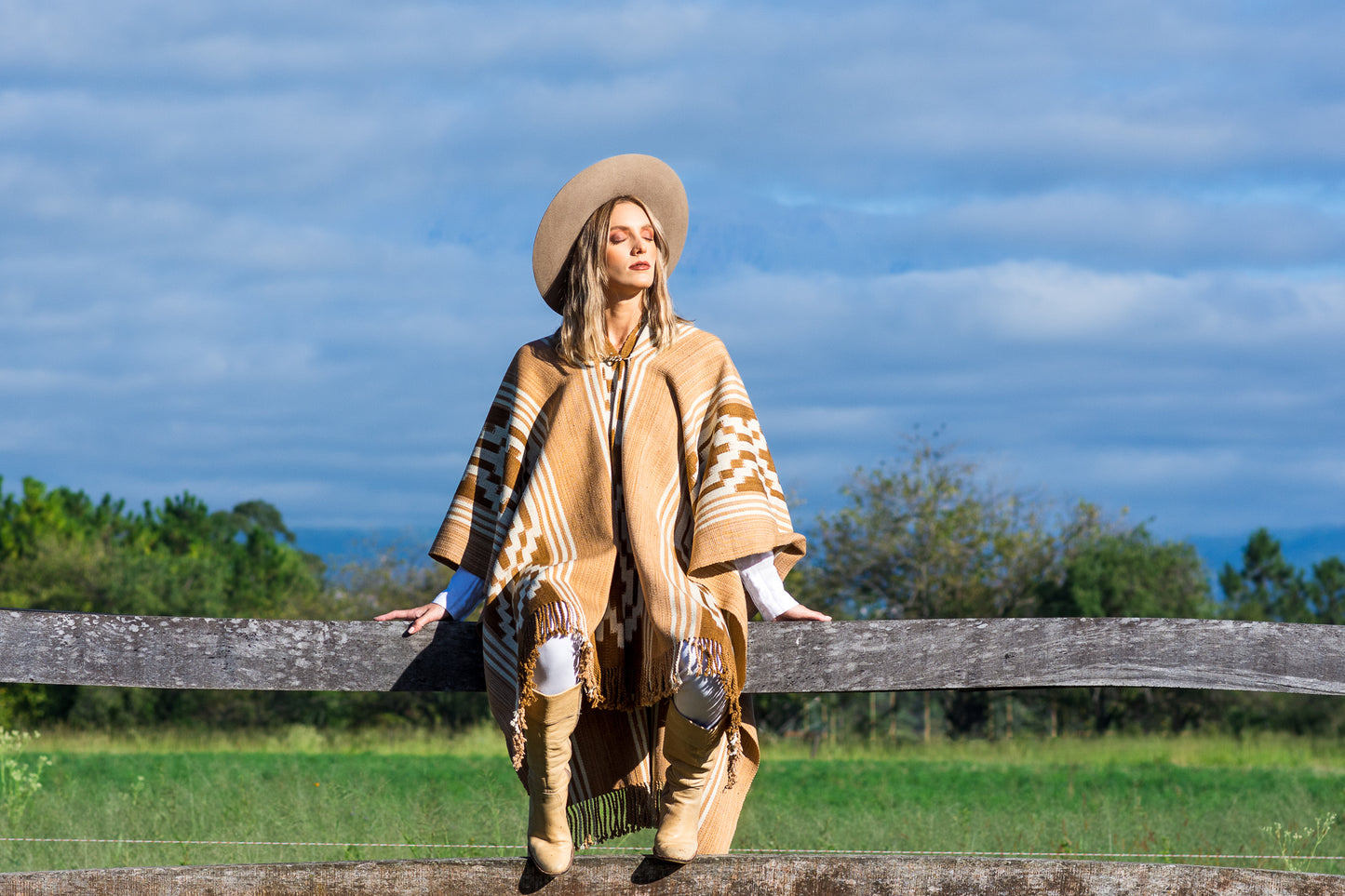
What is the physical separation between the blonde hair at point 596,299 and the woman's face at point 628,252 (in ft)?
0.06

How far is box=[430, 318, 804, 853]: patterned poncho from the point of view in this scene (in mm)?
3490

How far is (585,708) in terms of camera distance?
12.4ft

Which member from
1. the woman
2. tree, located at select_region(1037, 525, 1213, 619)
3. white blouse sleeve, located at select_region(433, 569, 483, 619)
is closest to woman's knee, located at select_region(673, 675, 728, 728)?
the woman

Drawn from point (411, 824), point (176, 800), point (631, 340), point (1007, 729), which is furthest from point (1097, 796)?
point (1007, 729)

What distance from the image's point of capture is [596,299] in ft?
12.8

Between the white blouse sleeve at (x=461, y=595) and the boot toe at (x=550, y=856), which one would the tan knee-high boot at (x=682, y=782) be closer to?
the boot toe at (x=550, y=856)

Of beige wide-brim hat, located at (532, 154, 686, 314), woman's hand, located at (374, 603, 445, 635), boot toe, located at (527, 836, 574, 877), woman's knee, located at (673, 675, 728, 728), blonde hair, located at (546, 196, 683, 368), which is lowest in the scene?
boot toe, located at (527, 836, 574, 877)

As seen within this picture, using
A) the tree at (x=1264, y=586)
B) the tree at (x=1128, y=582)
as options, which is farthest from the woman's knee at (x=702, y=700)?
the tree at (x=1264, y=586)

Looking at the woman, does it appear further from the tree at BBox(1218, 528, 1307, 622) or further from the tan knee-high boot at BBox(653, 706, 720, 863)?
the tree at BBox(1218, 528, 1307, 622)

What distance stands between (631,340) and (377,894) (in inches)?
68.1

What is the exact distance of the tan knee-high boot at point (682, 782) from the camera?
11.3ft

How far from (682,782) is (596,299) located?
144cm

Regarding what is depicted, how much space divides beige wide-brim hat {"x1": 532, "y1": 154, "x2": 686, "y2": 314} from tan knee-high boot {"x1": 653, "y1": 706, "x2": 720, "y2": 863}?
140cm

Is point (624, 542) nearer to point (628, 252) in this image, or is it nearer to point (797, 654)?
point (797, 654)
